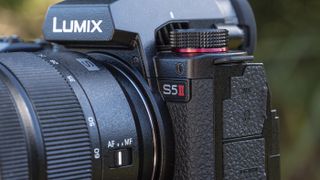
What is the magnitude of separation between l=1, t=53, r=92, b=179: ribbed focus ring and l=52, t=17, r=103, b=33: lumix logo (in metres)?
0.12

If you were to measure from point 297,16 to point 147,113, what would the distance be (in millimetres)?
1284

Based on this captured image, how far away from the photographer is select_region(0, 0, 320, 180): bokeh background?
7.41ft

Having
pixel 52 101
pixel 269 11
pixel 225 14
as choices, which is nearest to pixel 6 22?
pixel 269 11

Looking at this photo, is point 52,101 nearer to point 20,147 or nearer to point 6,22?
point 20,147

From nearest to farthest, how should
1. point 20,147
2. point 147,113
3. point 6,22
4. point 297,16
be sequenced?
1. point 20,147
2. point 147,113
3. point 297,16
4. point 6,22

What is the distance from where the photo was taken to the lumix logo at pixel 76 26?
121cm

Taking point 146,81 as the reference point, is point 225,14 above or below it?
above

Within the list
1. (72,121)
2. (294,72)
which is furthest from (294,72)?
(72,121)

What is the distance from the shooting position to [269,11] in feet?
7.86

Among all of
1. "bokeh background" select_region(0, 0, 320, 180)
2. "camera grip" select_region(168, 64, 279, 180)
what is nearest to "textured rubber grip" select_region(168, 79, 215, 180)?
"camera grip" select_region(168, 64, 279, 180)

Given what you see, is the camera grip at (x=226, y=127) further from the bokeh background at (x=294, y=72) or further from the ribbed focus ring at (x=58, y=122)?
the bokeh background at (x=294, y=72)

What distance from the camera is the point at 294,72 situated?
2.32 metres

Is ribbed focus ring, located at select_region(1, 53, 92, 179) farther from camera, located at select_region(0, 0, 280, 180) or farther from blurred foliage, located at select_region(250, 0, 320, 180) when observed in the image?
blurred foliage, located at select_region(250, 0, 320, 180)

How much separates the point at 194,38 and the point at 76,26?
0.57ft
